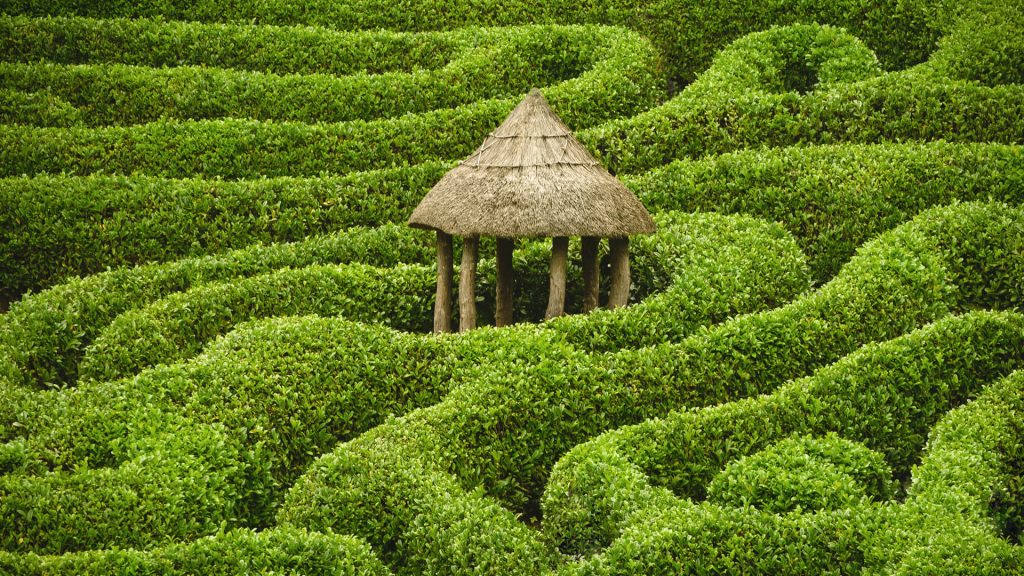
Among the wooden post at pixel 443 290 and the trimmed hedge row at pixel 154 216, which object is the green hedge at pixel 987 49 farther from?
the wooden post at pixel 443 290

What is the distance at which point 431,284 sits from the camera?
1336 cm

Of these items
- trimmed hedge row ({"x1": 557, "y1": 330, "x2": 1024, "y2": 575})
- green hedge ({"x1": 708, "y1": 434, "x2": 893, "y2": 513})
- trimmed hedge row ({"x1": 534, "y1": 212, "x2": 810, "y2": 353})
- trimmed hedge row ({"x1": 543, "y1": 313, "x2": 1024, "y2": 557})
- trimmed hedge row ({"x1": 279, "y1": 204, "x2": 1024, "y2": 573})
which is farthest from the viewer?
trimmed hedge row ({"x1": 534, "y1": 212, "x2": 810, "y2": 353})

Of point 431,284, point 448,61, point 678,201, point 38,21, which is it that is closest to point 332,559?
point 431,284

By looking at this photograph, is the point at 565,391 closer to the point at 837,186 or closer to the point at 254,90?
the point at 837,186

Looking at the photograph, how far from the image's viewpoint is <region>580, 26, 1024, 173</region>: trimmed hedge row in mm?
15781

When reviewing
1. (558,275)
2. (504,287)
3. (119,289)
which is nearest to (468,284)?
(504,287)

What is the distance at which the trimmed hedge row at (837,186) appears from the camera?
1411cm

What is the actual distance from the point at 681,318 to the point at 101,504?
20.5ft

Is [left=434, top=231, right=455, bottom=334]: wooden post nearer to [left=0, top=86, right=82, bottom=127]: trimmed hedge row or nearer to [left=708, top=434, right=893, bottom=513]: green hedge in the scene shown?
[left=708, top=434, right=893, bottom=513]: green hedge

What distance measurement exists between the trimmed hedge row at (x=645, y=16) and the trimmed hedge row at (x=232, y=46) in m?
0.77

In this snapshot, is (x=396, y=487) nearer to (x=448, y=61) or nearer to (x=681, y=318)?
(x=681, y=318)

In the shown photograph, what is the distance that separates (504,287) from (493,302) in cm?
80

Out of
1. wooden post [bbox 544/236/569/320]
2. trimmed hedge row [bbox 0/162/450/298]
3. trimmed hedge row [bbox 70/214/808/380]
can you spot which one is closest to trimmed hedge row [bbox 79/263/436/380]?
trimmed hedge row [bbox 70/214/808/380]

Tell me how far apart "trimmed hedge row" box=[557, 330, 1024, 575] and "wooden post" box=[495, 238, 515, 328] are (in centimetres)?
299
